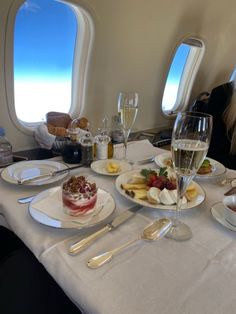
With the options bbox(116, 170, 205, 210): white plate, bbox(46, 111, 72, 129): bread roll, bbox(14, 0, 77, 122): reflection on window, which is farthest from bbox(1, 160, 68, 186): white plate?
→ bbox(14, 0, 77, 122): reflection on window

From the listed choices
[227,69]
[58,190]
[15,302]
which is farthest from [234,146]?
[227,69]

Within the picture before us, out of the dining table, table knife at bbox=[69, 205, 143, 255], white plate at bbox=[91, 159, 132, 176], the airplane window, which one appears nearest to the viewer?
the dining table

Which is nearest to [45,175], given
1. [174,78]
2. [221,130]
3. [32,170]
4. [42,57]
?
[32,170]

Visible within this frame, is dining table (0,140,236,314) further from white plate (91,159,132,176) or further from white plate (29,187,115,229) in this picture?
white plate (91,159,132,176)

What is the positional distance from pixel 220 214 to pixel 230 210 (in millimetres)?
55

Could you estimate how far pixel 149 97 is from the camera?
262 cm

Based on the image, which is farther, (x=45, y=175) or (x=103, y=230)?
(x=45, y=175)

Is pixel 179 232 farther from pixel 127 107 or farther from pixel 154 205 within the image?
pixel 127 107

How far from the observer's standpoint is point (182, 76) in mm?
3188

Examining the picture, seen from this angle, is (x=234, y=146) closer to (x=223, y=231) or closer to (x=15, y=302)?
(x=223, y=231)

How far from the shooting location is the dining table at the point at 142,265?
0.47 metres

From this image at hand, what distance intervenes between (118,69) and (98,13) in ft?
1.63

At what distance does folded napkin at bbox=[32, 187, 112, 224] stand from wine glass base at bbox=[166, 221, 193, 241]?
8.3 inches

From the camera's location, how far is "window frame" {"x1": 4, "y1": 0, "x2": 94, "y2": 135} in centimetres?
137
